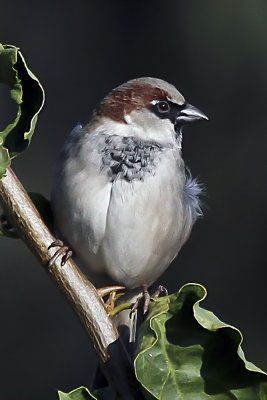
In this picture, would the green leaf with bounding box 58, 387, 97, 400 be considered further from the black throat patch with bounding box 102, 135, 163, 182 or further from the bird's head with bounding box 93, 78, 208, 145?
the bird's head with bounding box 93, 78, 208, 145

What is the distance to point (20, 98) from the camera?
1477 mm

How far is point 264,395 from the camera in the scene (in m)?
1.38

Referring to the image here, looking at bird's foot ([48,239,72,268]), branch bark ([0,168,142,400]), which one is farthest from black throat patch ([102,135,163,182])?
branch bark ([0,168,142,400])

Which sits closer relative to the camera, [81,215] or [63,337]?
[81,215]

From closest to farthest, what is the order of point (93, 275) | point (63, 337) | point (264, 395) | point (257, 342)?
point (264, 395) → point (93, 275) → point (257, 342) → point (63, 337)

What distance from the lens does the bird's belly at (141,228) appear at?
2210 mm

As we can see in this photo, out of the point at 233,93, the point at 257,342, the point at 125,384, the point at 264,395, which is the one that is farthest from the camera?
the point at 233,93

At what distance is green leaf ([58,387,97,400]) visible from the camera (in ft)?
4.58

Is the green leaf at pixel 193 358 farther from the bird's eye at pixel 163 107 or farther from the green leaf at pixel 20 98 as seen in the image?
the bird's eye at pixel 163 107

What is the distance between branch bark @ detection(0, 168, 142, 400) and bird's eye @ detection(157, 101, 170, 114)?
83 cm

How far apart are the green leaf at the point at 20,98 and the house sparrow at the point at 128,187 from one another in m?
0.64

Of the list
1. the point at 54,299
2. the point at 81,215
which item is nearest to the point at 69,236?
the point at 81,215

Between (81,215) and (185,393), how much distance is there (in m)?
0.83

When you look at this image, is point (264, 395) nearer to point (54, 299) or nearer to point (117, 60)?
point (54, 299)
